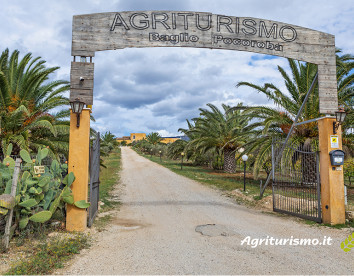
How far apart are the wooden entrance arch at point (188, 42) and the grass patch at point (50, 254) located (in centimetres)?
85

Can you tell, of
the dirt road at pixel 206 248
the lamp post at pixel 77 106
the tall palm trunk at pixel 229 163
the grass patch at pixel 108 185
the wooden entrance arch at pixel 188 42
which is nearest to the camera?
the dirt road at pixel 206 248

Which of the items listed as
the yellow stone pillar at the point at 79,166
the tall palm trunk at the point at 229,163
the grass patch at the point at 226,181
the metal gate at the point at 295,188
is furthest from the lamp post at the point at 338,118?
the tall palm trunk at the point at 229,163

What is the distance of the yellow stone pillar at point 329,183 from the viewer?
6.85m

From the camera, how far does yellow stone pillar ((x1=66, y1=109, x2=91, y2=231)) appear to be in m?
5.96

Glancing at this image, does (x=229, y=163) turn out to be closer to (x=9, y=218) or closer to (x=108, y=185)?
(x=108, y=185)

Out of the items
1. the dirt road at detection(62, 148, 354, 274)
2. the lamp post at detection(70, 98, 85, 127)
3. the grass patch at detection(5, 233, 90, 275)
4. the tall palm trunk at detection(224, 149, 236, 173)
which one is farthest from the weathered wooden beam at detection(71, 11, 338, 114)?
the tall palm trunk at detection(224, 149, 236, 173)

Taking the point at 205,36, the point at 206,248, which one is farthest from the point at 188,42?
the point at 206,248

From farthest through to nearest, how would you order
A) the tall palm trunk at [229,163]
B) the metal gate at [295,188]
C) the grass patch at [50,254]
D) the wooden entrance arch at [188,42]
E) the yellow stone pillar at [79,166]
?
the tall palm trunk at [229,163] → the metal gate at [295,188] → the wooden entrance arch at [188,42] → the yellow stone pillar at [79,166] → the grass patch at [50,254]

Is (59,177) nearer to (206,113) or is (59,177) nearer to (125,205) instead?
(125,205)

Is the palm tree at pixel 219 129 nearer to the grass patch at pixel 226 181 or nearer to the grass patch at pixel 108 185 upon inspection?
the grass patch at pixel 226 181

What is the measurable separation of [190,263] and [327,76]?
21.7 feet

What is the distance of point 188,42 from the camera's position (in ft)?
23.9

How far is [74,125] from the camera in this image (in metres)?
6.21

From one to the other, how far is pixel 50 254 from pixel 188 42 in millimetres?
5925
